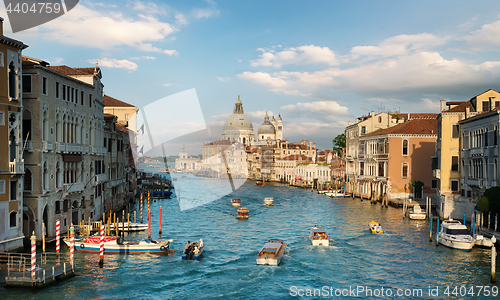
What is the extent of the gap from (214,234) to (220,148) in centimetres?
8588

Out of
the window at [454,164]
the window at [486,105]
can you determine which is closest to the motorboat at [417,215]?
the window at [454,164]

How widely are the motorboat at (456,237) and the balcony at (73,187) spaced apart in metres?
19.3

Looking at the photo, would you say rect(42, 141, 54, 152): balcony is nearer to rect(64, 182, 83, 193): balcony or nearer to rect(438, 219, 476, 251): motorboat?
rect(64, 182, 83, 193): balcony

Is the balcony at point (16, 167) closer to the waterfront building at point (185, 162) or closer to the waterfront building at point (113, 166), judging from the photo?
the waterfront building at point (113, 166)

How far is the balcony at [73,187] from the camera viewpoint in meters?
22.0

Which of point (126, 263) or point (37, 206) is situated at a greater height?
point (37, 206)

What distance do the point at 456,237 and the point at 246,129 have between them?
424 ft

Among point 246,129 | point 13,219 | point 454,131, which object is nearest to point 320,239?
point 454,131

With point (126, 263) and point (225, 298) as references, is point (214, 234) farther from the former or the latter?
point (225, 298)

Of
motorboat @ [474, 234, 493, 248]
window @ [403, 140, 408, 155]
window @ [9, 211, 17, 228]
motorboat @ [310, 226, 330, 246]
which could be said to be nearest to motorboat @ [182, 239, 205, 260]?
motorboat @ [310, 226, 330, 246]

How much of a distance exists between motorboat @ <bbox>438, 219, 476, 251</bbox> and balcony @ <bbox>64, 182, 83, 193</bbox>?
19252 millimetres

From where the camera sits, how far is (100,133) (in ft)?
91.0

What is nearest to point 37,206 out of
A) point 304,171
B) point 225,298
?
point 225,298

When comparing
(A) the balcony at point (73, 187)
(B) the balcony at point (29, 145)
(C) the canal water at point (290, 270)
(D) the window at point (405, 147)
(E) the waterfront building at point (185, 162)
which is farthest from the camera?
(E) the waterfront building at point (185, 162)
